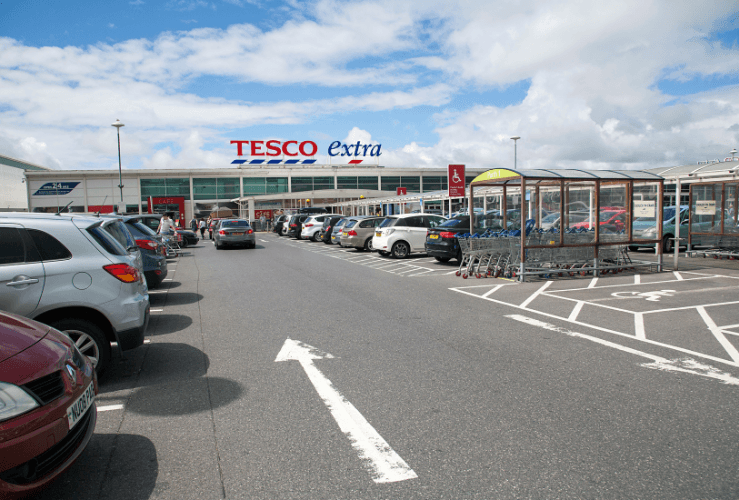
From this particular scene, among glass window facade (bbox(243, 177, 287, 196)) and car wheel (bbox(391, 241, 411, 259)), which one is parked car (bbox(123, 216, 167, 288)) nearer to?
car wheel (bbox(391, 241, 411, 259))

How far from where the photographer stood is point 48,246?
5.00m

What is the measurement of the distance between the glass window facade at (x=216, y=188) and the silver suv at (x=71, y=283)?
65.7 metres

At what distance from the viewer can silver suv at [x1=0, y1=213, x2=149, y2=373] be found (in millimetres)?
4777

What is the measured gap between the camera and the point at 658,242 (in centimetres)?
1326

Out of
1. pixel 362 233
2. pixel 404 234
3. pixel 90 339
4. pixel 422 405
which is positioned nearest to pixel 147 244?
pixel 90 339

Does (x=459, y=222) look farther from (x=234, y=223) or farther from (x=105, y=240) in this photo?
(x=234, y=223)

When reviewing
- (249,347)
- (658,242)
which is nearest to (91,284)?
(249,347)

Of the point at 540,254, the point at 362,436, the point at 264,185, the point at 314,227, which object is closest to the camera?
the point at 362,436

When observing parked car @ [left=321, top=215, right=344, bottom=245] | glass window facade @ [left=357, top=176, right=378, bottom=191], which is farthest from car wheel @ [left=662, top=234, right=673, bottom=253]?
glass window facade @ [left=357, top=176, right=378, bottom=191]

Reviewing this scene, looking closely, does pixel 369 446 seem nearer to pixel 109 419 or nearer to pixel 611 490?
pixel 611 490

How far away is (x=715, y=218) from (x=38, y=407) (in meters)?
18.6

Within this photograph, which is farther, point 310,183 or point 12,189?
point 310,183

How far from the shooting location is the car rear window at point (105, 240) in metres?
5.35

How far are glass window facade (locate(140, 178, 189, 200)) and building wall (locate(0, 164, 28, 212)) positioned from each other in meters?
13.2
